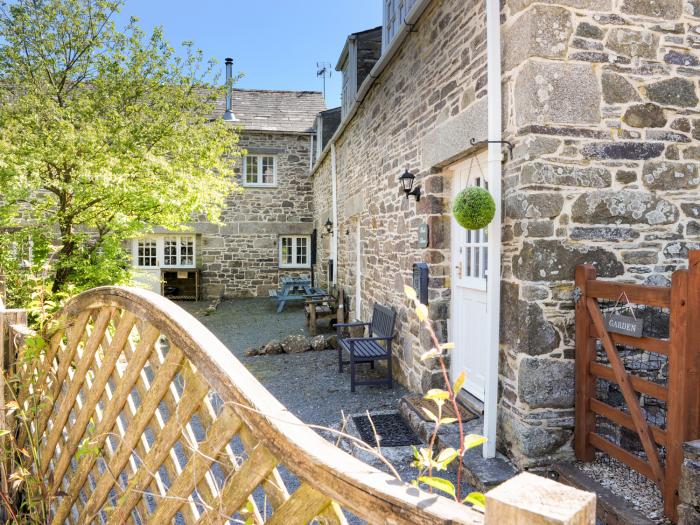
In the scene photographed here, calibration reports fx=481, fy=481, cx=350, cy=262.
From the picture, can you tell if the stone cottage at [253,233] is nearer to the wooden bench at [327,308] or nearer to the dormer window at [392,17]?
the wooden bench at [327,308]

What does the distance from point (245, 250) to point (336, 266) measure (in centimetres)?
566

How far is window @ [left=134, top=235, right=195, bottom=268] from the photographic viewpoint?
51.7 ft

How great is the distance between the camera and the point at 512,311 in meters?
3.67

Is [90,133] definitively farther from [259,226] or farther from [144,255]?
[144,255]

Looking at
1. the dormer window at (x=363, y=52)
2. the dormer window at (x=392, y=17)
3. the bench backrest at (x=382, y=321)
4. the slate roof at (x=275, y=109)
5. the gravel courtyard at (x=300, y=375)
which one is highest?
the slate roof at (x=275, y=109)

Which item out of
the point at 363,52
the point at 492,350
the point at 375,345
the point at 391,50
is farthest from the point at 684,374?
the point at 363,52

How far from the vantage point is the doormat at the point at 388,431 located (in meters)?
4.48

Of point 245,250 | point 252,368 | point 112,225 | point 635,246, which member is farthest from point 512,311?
point 245,250

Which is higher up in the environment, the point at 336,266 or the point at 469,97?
the point at 469,97

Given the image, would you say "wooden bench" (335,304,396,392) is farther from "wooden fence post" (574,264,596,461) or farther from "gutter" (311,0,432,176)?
"gutter" (311,0,432,176)

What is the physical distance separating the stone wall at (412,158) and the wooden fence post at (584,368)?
1.62 meters

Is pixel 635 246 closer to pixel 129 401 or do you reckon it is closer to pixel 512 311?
pixel 512 311

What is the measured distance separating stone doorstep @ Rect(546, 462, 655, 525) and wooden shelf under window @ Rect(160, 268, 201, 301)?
13.8 m

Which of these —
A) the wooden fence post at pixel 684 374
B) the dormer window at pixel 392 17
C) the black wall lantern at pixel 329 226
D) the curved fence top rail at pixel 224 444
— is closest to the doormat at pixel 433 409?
the wooden fence post at pixel 684 374
